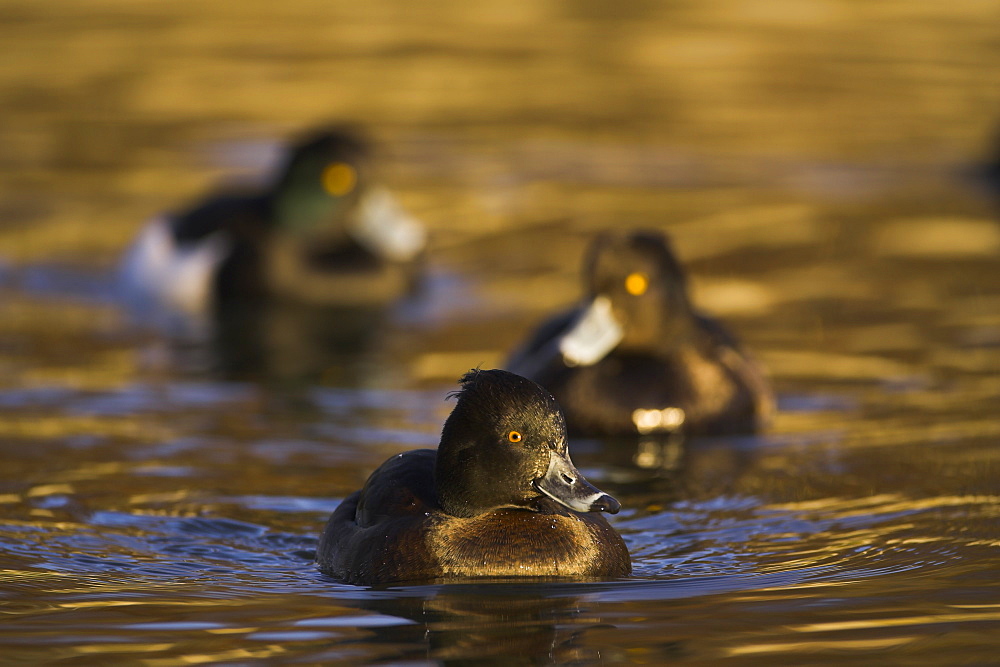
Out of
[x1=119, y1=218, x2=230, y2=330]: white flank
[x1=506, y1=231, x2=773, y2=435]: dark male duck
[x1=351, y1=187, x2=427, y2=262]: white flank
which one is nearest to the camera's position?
[x1=506, y1=231, x2=773, y2=435]: dark male duck

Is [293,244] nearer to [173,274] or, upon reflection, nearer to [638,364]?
[173,274]

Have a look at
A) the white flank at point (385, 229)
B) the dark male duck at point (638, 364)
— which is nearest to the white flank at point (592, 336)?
the dark male duck at point (638, 364)

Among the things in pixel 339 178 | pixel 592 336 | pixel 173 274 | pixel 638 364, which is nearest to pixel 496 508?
pixel 592 336

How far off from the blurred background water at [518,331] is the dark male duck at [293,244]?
438 millimetres

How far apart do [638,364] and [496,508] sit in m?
3.56

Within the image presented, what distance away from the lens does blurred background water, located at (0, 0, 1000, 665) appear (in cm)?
617

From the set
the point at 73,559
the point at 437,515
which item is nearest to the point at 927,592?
the point at 437,515

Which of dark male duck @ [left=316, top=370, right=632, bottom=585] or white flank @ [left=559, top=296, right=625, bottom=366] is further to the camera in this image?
white flank @ [left=559, top=296, right=625, bottom=366]

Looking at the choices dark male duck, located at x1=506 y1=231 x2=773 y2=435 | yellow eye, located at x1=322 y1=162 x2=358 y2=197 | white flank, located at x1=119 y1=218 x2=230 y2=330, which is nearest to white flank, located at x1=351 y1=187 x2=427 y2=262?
yellow eye, located at x1=322 y1=162 x2=358 y2=197

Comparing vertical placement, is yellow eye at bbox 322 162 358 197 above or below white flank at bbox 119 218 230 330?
above

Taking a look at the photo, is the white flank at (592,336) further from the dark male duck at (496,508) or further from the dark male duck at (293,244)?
the dark male duck at (293,244)

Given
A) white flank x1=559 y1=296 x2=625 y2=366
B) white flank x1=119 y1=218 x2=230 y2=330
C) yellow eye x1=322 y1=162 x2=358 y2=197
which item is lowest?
white flank x1=559 y1=296 x2=625 y2=366

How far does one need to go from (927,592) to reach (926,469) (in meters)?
2.14

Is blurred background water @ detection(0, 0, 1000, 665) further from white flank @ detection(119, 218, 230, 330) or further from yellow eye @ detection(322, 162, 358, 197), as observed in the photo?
yellow eye @ detection(322, 162, 358, 197)
